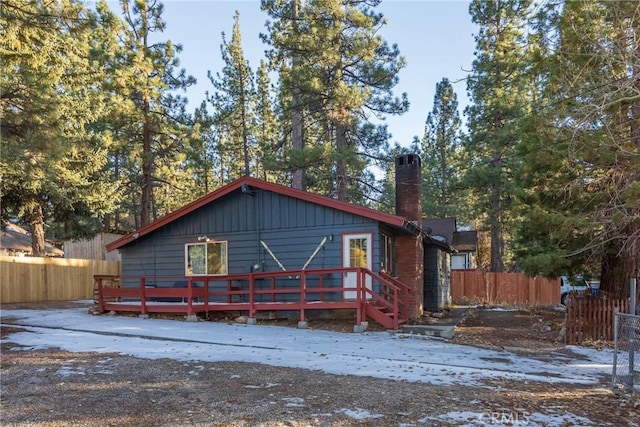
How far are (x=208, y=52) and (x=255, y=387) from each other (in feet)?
87.8

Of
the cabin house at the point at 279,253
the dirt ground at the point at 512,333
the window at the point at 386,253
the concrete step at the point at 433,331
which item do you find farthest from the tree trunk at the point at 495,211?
the concrete step at the point at 433,331

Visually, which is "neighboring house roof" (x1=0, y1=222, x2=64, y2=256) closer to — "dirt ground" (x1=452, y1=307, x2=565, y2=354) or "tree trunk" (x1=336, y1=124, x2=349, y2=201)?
"tree trunk" (x1=336, y1=124, x2=349, y2=201)

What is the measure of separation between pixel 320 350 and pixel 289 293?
195 inches

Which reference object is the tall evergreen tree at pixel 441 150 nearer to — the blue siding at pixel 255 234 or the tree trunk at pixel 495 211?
the tree trunk at pixel 495 211

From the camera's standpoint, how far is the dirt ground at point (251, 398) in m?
4.34

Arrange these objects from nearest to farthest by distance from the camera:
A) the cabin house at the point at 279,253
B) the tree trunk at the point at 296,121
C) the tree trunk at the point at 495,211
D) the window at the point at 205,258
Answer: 1. the cabin house at the point at 279,253
2. the window at the point at 205,258
3. the tree trunk at the point at 296,121
4. the tree trunk at the point at 495,211

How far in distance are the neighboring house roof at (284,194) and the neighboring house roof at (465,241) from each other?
18999 millimetres

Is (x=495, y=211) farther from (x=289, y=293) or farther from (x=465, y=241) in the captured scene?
(x=289, y=293)

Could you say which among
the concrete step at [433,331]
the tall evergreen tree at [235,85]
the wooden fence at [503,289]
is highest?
the tall evergreen tree at [235,85]

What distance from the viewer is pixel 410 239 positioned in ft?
44.7

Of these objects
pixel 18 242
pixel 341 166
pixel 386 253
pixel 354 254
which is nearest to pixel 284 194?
pixel 354 254

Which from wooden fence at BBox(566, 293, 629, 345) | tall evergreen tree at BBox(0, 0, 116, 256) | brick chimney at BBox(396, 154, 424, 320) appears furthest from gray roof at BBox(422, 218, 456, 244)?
tall evergreen tree at BBox(0, 0, 116, 256)

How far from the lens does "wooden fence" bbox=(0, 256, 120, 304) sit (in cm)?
1702

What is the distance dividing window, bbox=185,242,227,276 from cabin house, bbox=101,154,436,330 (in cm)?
3
